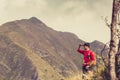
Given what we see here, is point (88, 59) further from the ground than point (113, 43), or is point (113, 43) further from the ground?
point (113, 43)

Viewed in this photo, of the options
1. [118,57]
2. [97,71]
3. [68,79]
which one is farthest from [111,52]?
[68,79]

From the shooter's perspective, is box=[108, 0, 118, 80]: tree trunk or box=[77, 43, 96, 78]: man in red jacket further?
box=[77, 43, 96, 78]: man in red jacket

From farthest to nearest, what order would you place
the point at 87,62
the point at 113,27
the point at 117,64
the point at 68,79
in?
the point at 68,79
the point at 87,62
the point at 117,64
the point at 113,27

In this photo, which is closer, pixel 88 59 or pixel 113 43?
pixel 113 43

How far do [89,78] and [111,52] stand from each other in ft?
6.65

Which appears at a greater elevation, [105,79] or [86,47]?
[86,47]

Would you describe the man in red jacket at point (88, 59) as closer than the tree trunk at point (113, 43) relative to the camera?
No

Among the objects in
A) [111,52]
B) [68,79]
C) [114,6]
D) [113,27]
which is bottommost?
[68,79]

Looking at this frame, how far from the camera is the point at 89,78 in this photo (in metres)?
15.2

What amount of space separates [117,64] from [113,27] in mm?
1840

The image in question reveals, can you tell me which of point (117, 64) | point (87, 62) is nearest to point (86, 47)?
point (87, 62)

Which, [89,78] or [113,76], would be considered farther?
[89,78]

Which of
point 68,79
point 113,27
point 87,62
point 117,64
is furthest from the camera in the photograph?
point 68,79

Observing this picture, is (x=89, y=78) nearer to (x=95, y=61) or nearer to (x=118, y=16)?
(x=95, y=61)
